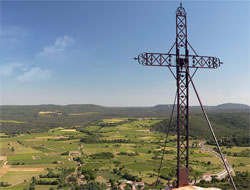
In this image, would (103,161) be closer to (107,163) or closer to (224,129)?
(107,163)

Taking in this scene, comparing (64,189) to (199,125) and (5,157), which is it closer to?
(5,157)

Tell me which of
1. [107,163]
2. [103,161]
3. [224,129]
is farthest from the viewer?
[224,129]

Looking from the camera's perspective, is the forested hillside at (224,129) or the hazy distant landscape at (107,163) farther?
the forested hillside at (224,129)

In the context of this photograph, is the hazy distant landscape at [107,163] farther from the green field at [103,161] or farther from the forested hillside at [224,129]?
the forested hillside at [224,129]

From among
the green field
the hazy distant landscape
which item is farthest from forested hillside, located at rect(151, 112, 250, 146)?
the green field

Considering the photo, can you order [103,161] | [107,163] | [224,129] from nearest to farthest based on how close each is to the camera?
[107,163] → [103,161] → [224,129]

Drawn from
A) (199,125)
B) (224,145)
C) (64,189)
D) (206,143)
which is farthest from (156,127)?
(64,189)

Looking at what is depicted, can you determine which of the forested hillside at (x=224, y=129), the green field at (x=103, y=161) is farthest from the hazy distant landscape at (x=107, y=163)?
the forested hillside at (x=224, y=129)

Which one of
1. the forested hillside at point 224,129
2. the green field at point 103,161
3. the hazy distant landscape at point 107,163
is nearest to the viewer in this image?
the hazy distant landscape at point 107,163

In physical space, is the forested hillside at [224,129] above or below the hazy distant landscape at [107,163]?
above

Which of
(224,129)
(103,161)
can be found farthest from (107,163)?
(224,129)

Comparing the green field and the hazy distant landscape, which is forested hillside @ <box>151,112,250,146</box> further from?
the green field

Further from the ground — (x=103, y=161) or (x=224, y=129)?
(x=224, y=129)
